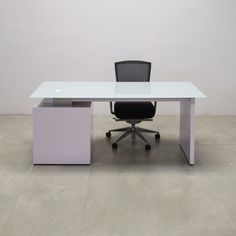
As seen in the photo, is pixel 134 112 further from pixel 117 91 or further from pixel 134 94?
pixel 134 94

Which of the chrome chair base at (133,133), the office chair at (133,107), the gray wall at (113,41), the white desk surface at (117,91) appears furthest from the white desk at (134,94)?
the gray wall at (113,41)

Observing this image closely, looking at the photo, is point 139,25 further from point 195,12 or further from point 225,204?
point 225,204

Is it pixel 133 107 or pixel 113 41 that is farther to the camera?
pixel 113 41

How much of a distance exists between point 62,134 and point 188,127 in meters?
1.31

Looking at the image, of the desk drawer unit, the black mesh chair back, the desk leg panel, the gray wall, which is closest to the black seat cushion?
the desk leg panel

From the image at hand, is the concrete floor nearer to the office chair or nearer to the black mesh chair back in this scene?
the office chair

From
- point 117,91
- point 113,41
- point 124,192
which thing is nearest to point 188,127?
point 117,91

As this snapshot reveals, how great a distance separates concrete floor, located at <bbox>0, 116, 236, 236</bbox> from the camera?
3.04m

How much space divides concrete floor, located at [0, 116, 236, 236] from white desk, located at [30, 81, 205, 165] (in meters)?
0.35

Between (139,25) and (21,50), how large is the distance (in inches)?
71.9

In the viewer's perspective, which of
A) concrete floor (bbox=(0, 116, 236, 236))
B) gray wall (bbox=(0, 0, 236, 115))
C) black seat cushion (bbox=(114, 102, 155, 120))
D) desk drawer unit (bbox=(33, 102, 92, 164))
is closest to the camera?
concrete floor (bbox=(0, 116, 236, 236))

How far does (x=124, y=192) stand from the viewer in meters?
3.63

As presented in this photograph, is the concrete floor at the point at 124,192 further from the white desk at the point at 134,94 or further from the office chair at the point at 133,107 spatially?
the white desk at the point at 134,94

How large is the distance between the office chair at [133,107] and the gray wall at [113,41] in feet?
4.03
